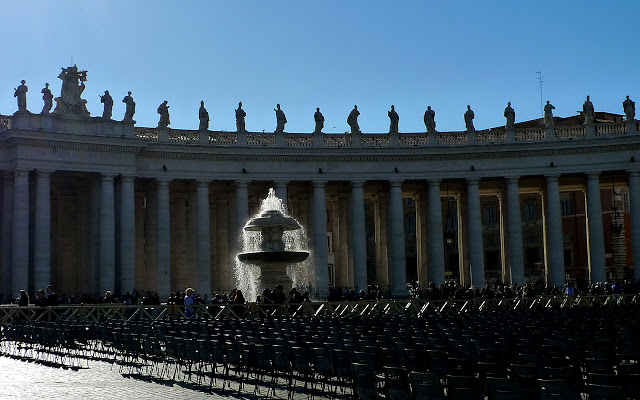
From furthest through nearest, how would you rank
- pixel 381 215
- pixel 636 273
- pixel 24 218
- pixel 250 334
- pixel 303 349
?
pixel 381 215 < pixel 636 273 < pixel 24 218 < pixel 250 334 < pixel 303 349

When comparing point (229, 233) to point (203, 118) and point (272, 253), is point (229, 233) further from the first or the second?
point (272, 253)

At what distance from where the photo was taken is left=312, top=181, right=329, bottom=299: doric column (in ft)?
208

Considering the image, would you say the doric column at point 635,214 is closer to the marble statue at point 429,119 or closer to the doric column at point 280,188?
the marble statue at point 429,119

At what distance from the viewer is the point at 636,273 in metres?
61.7

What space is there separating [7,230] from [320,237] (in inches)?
900

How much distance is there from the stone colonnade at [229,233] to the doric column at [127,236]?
0.23 feet

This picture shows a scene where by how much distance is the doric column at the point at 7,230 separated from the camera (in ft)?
183

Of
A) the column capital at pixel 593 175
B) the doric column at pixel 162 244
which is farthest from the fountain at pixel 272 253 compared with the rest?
the column capital at pixel 593 175

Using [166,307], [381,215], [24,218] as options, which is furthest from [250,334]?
[381,215]

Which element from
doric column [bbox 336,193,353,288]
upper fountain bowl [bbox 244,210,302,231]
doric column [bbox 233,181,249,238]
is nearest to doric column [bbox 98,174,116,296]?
doric column [bbox 233,181,249,238]

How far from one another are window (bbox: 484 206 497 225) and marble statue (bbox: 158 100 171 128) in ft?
173

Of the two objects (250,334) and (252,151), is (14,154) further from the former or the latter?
(250,334)

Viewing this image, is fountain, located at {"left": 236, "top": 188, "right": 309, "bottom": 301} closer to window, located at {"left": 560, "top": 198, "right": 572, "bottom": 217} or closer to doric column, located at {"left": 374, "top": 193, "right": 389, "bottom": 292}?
doric column, located at {"left": 374, "top": 193, "right": 389, "bottom": 292}

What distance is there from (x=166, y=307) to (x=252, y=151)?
24.2 m
